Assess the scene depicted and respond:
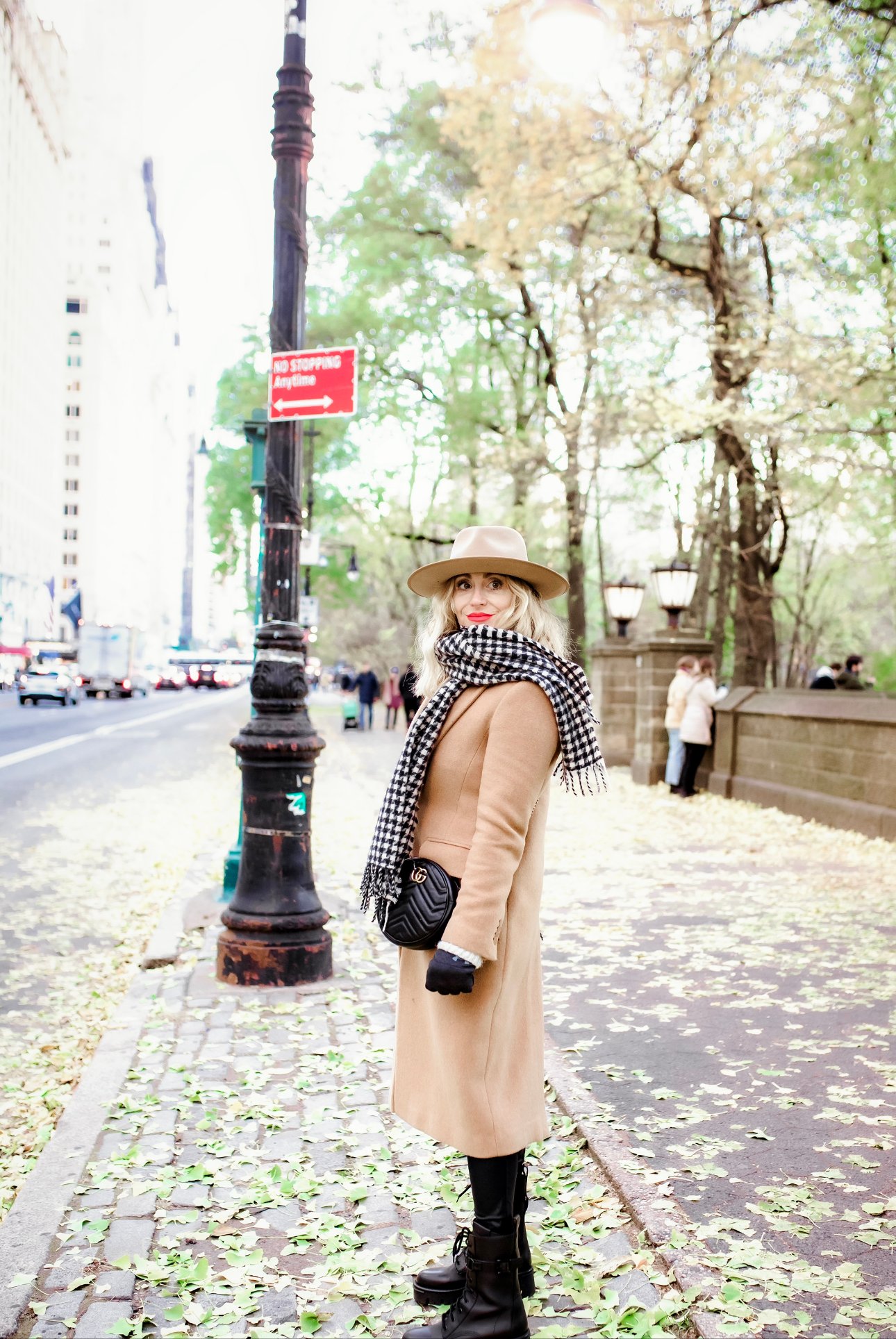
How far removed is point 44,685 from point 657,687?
28.8 meters

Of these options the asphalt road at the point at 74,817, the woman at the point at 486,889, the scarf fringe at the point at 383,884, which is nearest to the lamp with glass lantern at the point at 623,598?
the asphalt road at the point at 74,817

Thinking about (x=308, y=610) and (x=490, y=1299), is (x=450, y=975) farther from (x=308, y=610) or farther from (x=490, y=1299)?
(x=308, y=610)

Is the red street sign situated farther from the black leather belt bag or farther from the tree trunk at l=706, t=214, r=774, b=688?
the tree trunk at l=706, t=214, r=774, b=688

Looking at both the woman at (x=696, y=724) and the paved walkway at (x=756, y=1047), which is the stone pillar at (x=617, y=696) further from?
the paved walkway at (x=756, y=1047)

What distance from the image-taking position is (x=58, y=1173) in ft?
12.2

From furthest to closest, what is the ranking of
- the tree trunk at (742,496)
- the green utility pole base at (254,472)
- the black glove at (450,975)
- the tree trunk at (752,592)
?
the tree trunk at (752,592) < the tree trunk at (742,496) < the green utility pole base at (254,472) < the black glove at (450,975)

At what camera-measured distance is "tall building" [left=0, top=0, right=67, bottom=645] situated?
319 ft

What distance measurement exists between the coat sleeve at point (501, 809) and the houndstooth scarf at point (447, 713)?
0.20 feet

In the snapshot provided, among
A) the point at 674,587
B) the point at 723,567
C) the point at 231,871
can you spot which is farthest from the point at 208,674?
the point at 231,871

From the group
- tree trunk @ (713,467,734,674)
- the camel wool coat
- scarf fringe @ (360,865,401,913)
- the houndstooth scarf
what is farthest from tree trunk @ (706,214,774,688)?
scarf fringe @ (360,865,401,913)

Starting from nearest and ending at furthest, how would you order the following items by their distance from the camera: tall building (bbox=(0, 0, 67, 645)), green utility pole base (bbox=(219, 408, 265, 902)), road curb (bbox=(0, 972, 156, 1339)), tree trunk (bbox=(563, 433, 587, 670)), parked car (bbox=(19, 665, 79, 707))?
1. road curb (bbox=(0, 972, 156, 1339))
2. green utility pole base (bbox=(219, 408, 265, 902))
3. tree trunk (bbox=(563, 433, 587, 670))
4. parked car (bbox=(19, 665, 79, 707))
5. tall building (bbox=(0, 0, 67, 645))

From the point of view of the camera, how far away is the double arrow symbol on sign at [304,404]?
238 inches

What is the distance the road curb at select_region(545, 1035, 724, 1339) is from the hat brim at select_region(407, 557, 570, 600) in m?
1.81

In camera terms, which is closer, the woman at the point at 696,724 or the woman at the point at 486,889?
the woman at the point at 486,889
